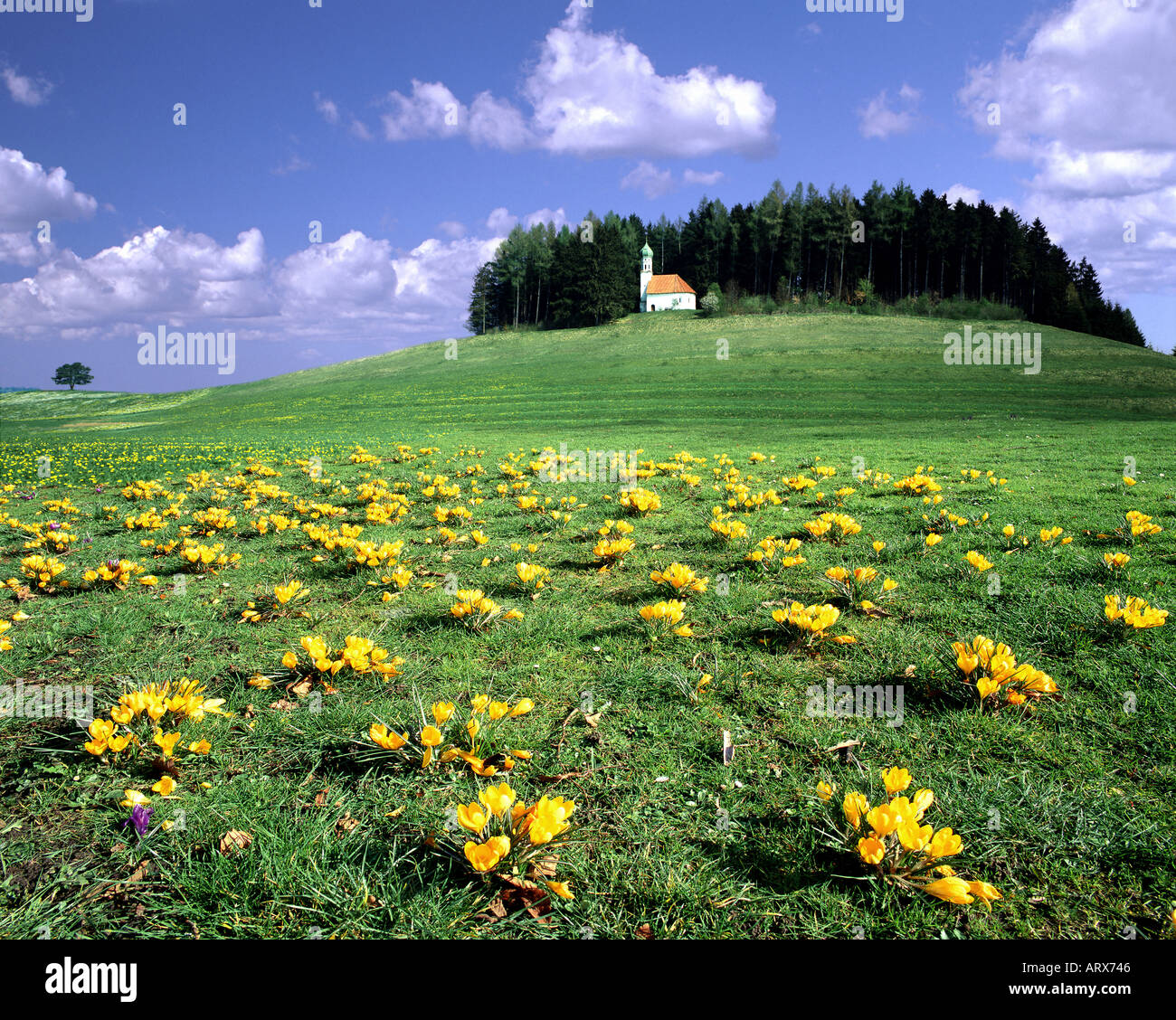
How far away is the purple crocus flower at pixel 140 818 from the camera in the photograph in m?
2.11

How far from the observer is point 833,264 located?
240 ft

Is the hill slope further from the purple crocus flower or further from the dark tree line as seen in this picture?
the purple crocus flower

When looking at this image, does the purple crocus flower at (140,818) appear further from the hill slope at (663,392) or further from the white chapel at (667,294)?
the white chapel at (667,294)

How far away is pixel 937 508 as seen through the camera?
238 inches

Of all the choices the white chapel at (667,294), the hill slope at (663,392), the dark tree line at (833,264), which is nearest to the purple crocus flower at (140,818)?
the hill slope at (663,392)

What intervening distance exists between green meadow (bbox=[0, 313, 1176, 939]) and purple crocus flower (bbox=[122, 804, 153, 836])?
Result: 42mm

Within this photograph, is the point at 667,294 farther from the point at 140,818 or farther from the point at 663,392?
the point at 140,818

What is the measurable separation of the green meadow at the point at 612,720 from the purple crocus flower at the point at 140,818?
0.14ft

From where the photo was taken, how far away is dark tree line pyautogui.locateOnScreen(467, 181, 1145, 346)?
65750 millimetres

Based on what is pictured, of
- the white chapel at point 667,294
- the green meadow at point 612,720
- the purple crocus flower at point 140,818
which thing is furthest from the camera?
the white chapel at point 667,294

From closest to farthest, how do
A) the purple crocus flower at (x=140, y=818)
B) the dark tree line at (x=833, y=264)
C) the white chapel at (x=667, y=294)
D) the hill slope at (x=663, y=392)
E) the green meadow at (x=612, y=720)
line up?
the green meadow at (x=612, y=720)
the purple crocus flower at (x=140, y=818)
the hill slope at (x=663, y=392)
the dark tree line at (x=833, y=264)
the white chapel at (x=667, y=294)

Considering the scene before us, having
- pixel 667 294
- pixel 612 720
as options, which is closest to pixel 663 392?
pixel 612 720

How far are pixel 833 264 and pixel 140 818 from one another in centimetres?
8475
